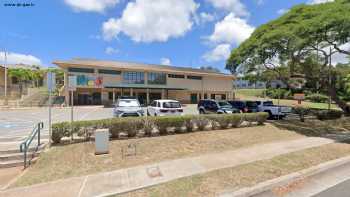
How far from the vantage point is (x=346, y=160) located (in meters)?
8.20

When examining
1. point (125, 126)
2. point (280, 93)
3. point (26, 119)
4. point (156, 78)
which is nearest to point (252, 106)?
point (125, 126)

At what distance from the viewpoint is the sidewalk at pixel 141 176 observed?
17.5 feet

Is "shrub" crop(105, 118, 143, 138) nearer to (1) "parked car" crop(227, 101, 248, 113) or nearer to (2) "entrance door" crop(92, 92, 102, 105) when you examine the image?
(1) "parked car" crop(227, 101, 248, 113)

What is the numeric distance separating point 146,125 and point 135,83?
3347 centimetres

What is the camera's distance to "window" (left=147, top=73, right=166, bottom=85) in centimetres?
4494

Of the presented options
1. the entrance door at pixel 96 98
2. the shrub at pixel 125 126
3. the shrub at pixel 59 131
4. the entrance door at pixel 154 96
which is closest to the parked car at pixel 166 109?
the shrub at pixel 125 126

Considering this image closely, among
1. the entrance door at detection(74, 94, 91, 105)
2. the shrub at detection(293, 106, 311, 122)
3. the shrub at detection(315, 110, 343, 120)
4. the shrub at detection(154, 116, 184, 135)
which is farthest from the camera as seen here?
the entrance door at detection(74, 94, 91, 105)

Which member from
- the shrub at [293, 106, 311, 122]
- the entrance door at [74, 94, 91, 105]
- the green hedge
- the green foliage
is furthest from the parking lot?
the green foliage

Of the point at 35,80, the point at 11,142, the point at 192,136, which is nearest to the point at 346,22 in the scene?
the point at 192,136

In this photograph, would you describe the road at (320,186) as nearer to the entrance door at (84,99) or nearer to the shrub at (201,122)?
the shrub at (201,122)

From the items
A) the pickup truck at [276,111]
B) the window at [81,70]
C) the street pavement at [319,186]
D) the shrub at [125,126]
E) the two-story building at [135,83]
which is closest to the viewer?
the street pavement at [319,186]

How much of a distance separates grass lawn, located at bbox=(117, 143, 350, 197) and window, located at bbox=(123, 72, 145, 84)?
120 ft

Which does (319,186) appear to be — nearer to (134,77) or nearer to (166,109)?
(166,109)

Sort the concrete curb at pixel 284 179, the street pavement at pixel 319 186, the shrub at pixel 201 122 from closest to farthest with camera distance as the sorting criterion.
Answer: the concrete curb at pixel 284 179
the street pavement at pixel 319 186
the shrub at pixel 201 122
